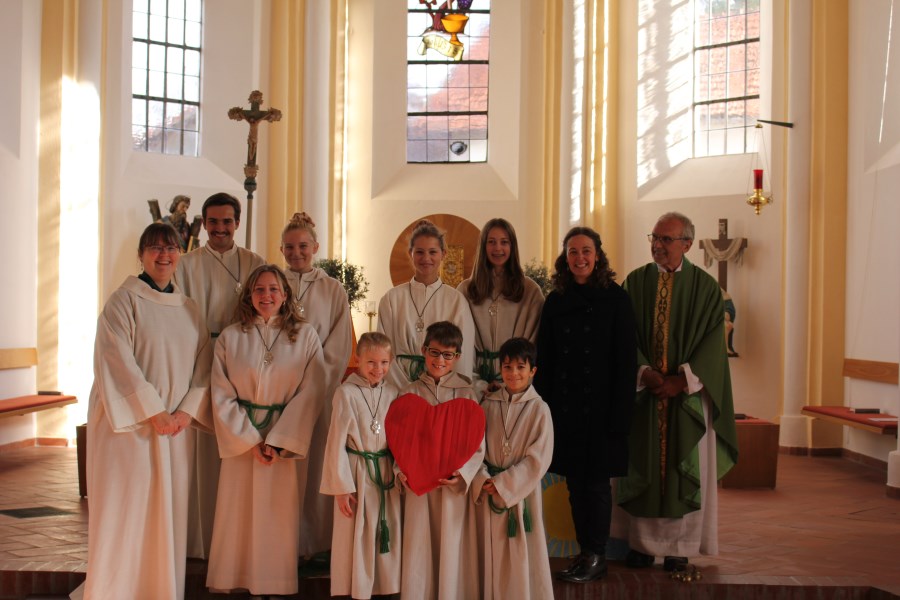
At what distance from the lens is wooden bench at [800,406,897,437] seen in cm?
885

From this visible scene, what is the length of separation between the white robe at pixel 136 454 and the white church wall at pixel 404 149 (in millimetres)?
8670

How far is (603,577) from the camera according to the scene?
5.18 meters

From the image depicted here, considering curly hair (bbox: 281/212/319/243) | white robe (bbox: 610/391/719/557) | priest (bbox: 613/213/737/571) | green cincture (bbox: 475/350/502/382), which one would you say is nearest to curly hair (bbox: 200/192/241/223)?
curly hair (bbox: 281/212/319/243)

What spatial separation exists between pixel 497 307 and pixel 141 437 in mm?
2044

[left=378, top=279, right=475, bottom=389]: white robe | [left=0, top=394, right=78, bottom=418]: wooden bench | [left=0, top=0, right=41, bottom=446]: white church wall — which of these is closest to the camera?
[left=378, top=279, right=475, bottom=389]: white robe

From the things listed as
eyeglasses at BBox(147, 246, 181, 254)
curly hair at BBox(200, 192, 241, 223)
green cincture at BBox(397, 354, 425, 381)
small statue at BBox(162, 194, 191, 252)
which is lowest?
green cincture at BBox(397, 354, 425, 381)

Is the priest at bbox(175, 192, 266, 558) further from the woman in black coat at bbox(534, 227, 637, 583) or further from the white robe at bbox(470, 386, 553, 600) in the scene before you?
the woman in black coat at bbox(534, 227, 637, 583)

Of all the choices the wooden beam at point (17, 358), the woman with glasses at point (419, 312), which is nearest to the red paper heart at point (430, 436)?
the woman with glasses at point (419, 312)

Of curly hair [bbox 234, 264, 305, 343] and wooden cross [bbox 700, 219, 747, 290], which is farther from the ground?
wooden cross [bbox 700, 219, 747, 290]

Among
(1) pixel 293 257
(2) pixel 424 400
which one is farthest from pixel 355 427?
(1) pixel 293 257

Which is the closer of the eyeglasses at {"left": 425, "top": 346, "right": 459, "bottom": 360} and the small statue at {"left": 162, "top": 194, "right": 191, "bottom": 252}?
the eyeglasses at {"left": 425, "top": 346, "right": 459, "bottom": 360}

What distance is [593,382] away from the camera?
5.09 m

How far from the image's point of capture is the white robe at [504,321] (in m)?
5.46

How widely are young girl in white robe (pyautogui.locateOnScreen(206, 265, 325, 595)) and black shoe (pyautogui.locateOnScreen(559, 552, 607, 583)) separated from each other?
57.6 inches
